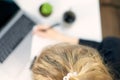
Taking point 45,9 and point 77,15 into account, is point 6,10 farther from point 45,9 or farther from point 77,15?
point 77,15

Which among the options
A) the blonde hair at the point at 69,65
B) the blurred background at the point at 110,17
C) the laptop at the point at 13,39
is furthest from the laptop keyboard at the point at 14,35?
the blurred background at the point at 110,17

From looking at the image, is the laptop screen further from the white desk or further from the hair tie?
the hair tie

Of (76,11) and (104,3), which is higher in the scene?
(76,11)

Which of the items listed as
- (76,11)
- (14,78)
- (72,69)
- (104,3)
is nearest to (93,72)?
(72,69)

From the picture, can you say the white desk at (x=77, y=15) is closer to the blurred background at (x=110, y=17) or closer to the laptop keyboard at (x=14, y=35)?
the laptop keyboard at (x=14, y=35)

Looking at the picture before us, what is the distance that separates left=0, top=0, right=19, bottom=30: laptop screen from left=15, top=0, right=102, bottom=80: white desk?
0.03m

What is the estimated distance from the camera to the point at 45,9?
115 centimetres

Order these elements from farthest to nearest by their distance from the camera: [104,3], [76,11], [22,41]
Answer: [104,3] → [76,11] → [22,41]

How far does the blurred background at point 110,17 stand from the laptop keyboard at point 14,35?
2.56 ft

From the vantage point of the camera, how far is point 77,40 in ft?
3.80

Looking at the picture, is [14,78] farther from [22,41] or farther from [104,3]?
[104,3]

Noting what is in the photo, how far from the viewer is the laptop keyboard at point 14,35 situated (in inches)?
40.8

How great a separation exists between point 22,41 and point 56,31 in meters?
0.15

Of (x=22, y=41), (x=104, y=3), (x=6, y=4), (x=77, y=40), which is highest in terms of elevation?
(x=6, y=4)
